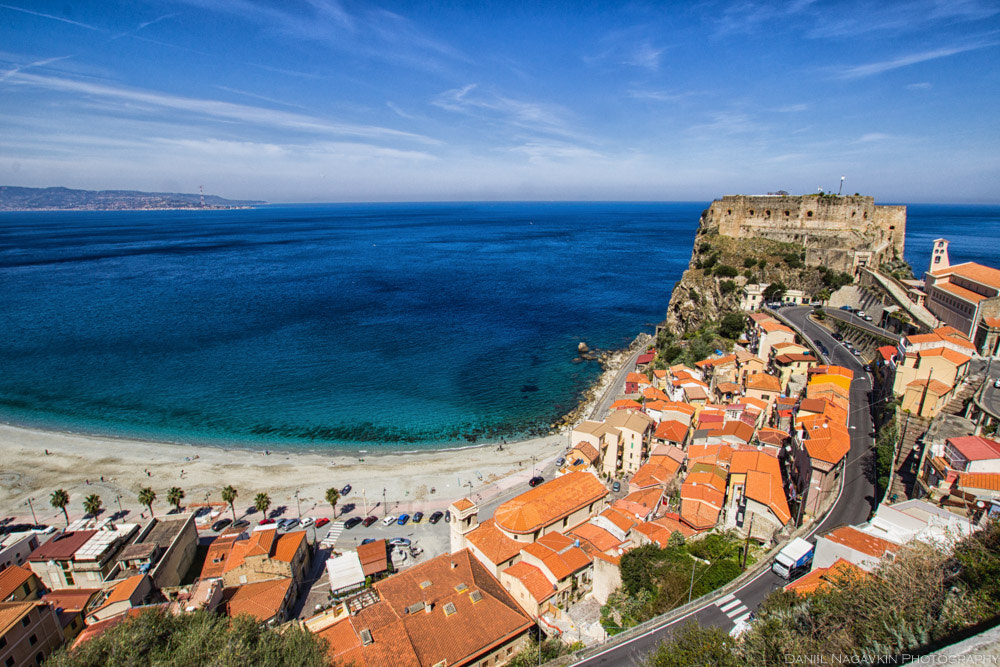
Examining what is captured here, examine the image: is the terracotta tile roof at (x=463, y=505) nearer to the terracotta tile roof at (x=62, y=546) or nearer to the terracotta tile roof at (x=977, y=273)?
the terracotta tile roof at (x=62, y=546)

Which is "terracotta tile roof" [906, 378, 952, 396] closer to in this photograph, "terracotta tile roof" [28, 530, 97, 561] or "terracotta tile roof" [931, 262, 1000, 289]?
"terracotta tile roof" [931, 262, 1000, 289]

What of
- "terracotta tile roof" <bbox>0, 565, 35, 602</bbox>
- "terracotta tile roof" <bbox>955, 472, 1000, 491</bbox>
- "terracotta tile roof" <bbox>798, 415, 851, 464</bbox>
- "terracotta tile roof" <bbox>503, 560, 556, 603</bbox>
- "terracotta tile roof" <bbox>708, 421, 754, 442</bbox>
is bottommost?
"terracotta tile roof" <bbox>0, 565, 35, 602</bbox>

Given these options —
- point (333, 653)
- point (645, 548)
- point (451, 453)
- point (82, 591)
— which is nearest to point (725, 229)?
point (451, 453)

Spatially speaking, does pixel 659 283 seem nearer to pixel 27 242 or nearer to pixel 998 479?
pixel 998 479

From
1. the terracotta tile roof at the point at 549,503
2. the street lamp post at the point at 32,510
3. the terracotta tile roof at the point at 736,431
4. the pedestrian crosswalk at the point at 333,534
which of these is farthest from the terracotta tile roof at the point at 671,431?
the street lamp post at the point at 32,510

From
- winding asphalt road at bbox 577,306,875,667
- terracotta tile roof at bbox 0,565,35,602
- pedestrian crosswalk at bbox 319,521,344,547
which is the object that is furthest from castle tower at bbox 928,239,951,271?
terracotta tile roof at bbox 0,565,35,602

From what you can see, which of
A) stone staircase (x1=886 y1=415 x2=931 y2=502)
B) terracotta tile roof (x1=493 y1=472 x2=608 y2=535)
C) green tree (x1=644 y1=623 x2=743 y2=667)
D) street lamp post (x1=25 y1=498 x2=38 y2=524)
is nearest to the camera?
green tree (x1=644 y1=623 x2=743 y2=667)
